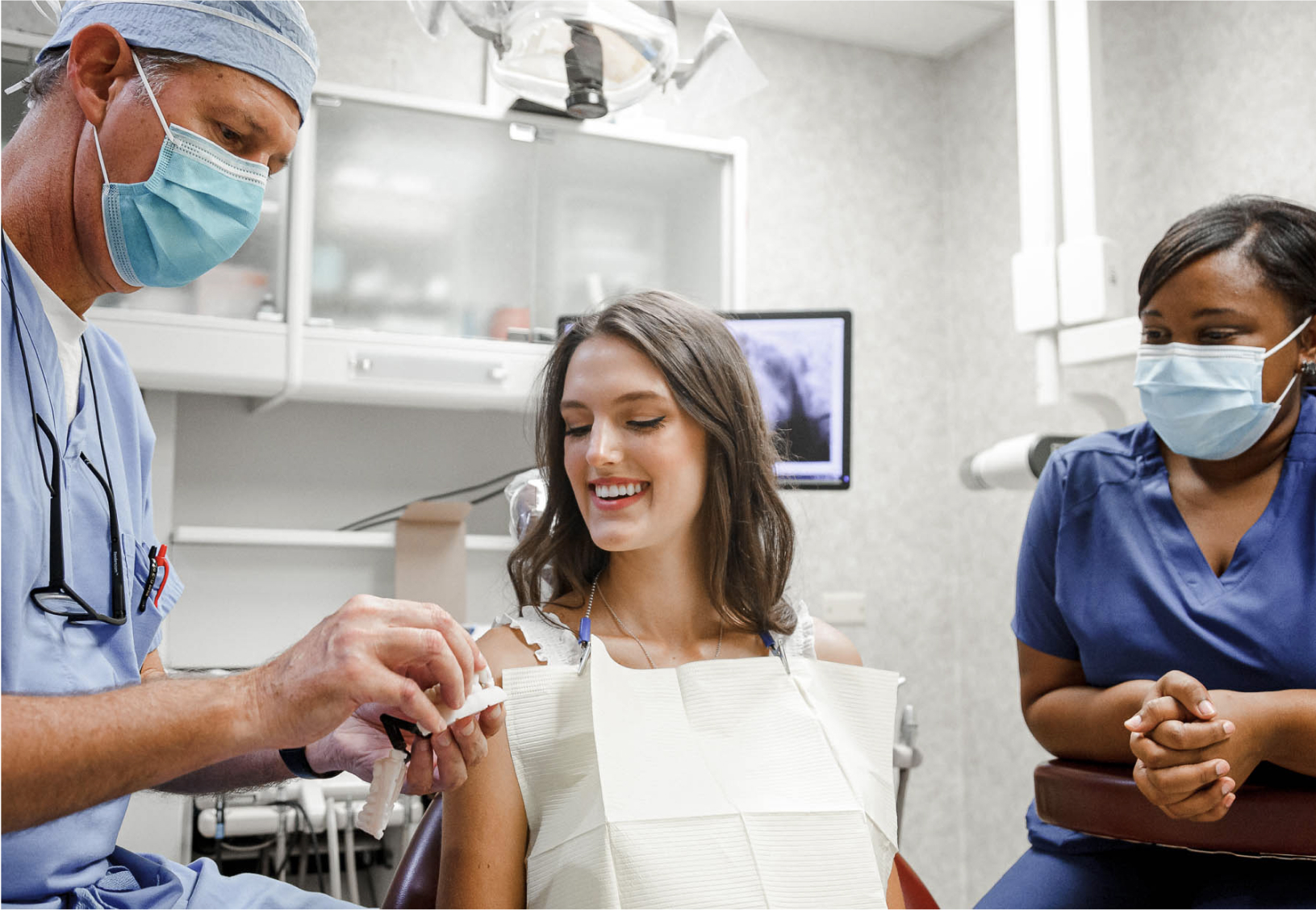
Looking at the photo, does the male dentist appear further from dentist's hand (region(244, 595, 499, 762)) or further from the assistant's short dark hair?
the assistant's short dark hair

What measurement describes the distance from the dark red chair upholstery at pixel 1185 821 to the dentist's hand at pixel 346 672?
0.87 meters

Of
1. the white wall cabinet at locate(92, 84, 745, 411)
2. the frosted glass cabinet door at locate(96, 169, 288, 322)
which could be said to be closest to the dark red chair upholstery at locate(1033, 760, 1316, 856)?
the white wall cabinet at locate(92, 84, 745, 411)

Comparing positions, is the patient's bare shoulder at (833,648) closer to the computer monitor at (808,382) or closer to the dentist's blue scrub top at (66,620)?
the dentist's blue scrub top at (66,620)

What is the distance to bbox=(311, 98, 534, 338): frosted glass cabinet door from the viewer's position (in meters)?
2.68

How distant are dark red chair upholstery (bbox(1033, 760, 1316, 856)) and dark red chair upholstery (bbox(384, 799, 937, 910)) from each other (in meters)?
0.78

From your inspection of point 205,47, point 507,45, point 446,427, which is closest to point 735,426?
point 205,47

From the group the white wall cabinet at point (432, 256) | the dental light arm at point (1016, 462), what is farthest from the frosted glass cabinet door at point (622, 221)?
the dental light arm at point (1016, 462)

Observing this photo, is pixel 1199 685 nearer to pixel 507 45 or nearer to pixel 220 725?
pixel 220 725

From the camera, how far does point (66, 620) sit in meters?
0.98

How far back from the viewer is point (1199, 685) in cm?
126

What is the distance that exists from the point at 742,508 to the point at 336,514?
1.70 meters

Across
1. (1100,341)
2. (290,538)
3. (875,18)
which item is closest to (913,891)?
(1100,341)

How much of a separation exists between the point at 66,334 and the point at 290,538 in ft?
5.65

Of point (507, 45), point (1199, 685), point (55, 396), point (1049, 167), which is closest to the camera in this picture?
point (55, 396)
